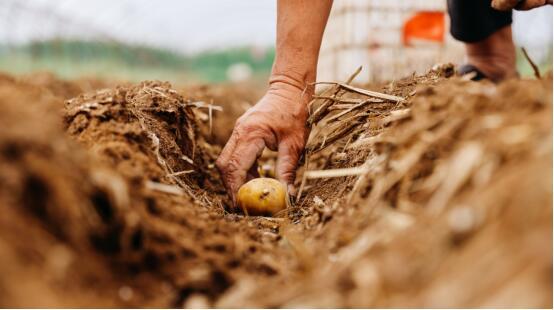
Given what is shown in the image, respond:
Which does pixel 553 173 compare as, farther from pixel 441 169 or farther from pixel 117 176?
pixel 117 176

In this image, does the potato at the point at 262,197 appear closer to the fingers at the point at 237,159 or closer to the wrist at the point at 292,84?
the fingers at the point at 237,159

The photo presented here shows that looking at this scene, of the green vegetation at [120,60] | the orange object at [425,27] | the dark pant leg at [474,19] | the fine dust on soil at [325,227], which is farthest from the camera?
the green vegetation at [120,60]

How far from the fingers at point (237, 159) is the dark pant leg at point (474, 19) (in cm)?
203

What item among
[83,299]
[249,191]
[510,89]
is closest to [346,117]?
[249,191]

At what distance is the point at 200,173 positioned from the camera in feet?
9.07

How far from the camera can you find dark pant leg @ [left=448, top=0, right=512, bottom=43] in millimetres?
3736

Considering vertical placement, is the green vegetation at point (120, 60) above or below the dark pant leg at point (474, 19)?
above

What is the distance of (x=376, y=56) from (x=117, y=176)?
7899 millimetres

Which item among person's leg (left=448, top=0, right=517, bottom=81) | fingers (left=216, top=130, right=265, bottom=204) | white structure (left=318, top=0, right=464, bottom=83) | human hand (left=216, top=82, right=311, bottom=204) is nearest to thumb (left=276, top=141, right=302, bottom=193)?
human hand (left=216, top=82, right=311, bottom=204)

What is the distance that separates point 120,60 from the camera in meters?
15.5

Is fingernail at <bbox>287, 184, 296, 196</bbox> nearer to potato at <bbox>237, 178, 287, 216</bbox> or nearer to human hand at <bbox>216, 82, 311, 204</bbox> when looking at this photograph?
human hand at <bbox>216, 82, 311, 204</bbox>

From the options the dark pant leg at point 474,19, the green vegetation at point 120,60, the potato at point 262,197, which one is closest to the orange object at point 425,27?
the dark pant leg at point 474,19

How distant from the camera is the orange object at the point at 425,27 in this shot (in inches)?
338

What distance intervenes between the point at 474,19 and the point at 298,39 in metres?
1.74
